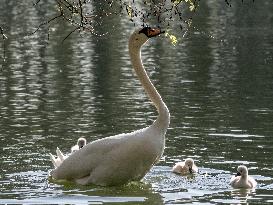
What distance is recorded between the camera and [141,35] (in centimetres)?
1648

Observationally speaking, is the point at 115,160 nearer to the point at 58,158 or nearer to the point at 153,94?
the point at 153,94

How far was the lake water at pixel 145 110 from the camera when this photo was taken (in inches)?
629

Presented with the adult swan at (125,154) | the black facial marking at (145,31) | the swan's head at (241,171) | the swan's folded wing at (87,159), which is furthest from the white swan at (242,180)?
the black facial marking at (145,31)

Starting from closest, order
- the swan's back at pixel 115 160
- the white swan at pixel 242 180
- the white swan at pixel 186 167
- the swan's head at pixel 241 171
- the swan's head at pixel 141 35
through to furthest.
Answer: the swan's back at pixel 115 160, the white swan at pixel 242 180, the swan's head at pixel 241 171, the swan's head at pixel 141 35, the white swan at pixel 186 167

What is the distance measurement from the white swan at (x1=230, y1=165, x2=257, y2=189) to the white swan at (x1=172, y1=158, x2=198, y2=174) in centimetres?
98

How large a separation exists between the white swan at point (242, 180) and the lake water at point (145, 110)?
→ 0.14 m

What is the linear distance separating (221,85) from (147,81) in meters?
13.3

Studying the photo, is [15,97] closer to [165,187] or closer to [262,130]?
[262,130]

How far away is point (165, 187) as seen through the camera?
1622 cm

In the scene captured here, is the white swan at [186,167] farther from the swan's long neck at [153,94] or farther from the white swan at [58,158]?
the white swan at [58,158]

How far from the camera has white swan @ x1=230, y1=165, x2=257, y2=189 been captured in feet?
51.5

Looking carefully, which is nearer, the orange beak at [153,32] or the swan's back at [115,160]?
the swan's back at [115,160]

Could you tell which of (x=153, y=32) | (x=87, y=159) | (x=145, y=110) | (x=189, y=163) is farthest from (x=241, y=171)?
(x=145, y=110)

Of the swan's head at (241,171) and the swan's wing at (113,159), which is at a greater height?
the swan's wing at (113,159)
